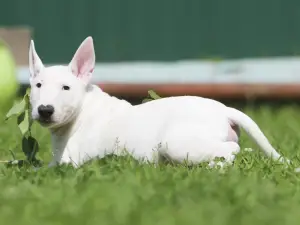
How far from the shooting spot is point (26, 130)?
171 inches

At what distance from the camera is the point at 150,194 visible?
3244 mm

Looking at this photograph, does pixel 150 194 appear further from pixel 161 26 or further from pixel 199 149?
pixel 161 26

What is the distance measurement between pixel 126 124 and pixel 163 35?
5.69 meters

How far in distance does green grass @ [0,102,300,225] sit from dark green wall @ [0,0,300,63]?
5300mm

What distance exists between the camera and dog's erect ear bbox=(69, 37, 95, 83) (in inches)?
165

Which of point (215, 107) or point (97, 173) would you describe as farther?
point (215, 107)

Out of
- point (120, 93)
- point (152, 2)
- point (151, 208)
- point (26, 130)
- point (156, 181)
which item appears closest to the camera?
point (151, 208)

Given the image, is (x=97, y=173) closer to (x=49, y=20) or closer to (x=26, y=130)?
(x=26, y=130)

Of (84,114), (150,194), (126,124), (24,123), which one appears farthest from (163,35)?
(150,194)

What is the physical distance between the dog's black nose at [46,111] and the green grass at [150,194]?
0.26 m

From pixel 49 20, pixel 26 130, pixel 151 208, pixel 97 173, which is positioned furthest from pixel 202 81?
pixel 151 208

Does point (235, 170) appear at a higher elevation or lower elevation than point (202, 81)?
higher

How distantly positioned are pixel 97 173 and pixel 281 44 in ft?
19.6

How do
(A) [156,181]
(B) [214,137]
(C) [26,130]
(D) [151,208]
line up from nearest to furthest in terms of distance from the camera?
(D) [151,208]
(A) [156,181]
(B) [214,137]
(C) [26,130]
